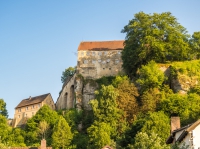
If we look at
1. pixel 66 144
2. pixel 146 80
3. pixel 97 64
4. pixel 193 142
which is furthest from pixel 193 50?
pixel 193 142

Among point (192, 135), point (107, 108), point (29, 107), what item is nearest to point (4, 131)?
point (29, 107)

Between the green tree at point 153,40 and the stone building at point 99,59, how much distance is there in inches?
447

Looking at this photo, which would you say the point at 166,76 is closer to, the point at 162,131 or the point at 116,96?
the point at 116,96

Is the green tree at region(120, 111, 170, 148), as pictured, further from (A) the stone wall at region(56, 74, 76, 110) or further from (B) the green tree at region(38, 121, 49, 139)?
(A) the stone wall at region(56, 74, 76, 110)

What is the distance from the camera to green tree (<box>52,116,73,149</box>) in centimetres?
6519

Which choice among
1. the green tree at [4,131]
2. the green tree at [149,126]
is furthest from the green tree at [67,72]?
the green tree at [149,126]

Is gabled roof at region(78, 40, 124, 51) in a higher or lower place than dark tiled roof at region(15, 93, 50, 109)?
higher

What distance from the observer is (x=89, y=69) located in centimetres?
8719

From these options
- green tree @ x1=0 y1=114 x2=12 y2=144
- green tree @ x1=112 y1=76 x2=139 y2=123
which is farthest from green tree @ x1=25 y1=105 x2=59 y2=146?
green tree @ x1=112 y1=76 x2=139 y2=123

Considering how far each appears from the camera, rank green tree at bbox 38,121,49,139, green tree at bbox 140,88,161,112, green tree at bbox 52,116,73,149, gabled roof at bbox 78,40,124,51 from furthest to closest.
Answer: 1. gabled roof at bbox 78,40,124,51
2. green tree at bbox 38,121,49,139
3. green tree at bbox 52,116,73,149
4. green tree at bbox 140,88,161,112

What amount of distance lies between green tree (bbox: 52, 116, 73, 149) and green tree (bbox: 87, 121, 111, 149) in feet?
14.8

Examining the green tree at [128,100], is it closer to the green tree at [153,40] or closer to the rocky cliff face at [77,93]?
the green tree at [153,40]

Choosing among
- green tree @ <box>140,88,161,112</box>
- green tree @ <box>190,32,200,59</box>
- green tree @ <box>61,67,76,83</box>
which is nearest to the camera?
green tree @ <box>140,88,161,112</box>

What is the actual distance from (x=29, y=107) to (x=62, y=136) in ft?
84.2
